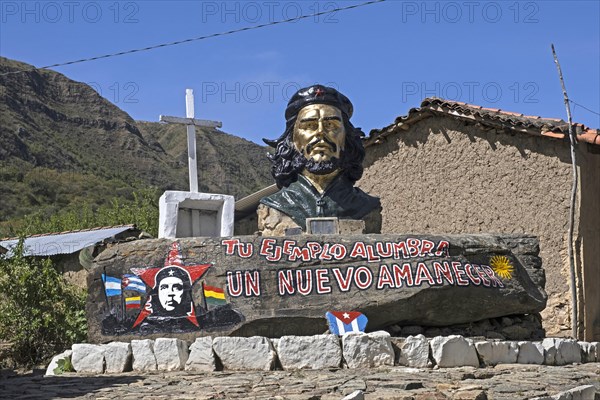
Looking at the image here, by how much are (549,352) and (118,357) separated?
524 centimetres

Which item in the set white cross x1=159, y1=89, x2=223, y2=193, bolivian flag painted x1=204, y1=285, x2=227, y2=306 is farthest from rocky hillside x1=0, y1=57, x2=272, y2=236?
bolivian flag painted x1=204, y1=285, x2=227, y2=306

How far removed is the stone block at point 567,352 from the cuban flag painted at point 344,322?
2516 millimetres

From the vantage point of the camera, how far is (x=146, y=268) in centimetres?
1120

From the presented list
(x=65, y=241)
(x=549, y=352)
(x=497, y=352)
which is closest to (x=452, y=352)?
(x=497, y=352)

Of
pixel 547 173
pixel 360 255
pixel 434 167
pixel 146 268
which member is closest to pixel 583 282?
pixel 547 173

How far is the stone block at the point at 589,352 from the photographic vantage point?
12.0m

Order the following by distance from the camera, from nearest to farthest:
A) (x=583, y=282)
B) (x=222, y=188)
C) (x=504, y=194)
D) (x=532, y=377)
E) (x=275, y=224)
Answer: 1. (x=532, y=377)
2. (x=275, y=224)
3. (x=583, y=282)
4. (x=504, y=194)
5. (x=222, y=188)

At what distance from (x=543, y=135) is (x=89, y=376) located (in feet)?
29.4

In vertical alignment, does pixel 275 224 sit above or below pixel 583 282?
above

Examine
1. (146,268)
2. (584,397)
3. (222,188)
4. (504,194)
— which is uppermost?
(222,188)

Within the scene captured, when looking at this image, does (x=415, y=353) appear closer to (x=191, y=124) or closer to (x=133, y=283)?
(x=133, y=283)

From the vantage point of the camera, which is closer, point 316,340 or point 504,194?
point 316,340

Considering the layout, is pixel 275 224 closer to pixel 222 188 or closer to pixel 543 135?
pixel 543 135

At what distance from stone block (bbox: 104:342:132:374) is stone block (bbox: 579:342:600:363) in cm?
592
